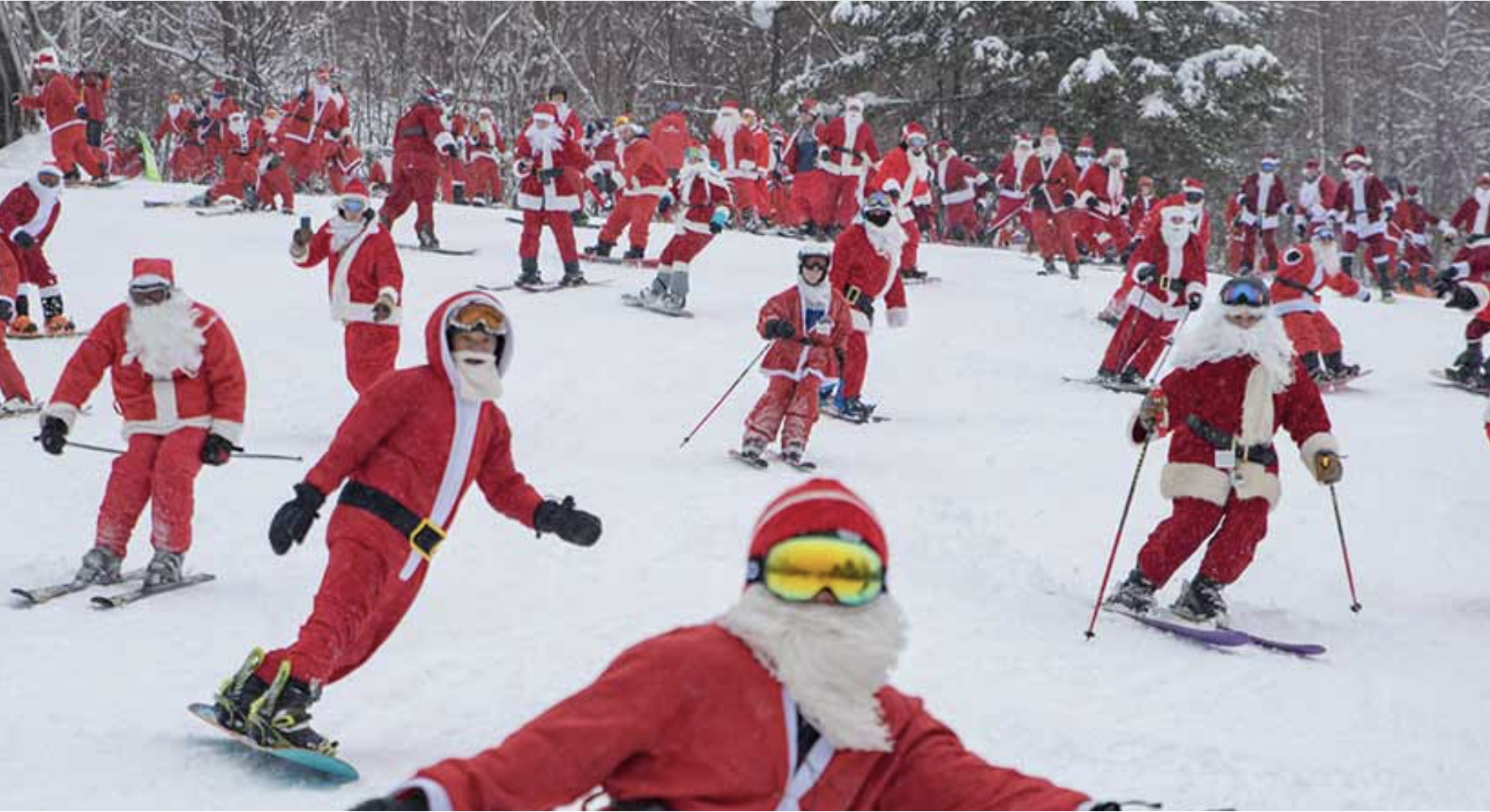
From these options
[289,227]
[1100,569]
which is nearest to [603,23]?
[289,227]

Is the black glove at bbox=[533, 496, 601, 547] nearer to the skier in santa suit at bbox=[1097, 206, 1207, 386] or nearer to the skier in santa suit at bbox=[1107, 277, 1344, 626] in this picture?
the skier in santa suit at bbox=[1107, 277, 1344, 626]

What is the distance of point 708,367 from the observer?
37.5 ft

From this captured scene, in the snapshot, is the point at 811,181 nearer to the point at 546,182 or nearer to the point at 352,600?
the point at 546,182

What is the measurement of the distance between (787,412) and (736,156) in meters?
11.6

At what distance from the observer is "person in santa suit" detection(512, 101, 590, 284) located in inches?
539

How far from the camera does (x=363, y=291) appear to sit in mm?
8555

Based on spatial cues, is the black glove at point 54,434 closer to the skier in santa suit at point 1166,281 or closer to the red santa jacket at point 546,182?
the red santa jacket at point 546,182

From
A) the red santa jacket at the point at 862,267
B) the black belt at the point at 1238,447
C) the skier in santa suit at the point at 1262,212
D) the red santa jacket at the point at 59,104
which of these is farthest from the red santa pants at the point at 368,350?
the skier in santa suit at the point at 1262,212

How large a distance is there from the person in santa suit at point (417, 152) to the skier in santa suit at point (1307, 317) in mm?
8021

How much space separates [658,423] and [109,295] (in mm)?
6772

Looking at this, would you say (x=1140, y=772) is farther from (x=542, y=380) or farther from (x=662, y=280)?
(x=662, y=280)

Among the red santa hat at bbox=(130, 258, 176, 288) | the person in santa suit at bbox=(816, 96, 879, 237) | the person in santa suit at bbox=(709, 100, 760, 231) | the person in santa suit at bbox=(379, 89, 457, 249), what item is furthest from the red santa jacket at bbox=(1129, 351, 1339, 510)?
the person in santa suit at bbox=(709, 100, 760, 231)

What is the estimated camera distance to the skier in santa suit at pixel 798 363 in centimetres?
866

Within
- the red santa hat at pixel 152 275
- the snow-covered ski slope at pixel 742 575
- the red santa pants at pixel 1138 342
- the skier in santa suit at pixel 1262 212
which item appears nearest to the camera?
the snow-covered ski slope at pixel 742 575
